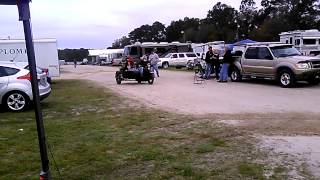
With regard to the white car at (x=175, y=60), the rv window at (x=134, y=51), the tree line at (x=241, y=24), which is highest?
the tree line at (x=241, y=24)

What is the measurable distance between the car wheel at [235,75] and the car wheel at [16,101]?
11.8 m

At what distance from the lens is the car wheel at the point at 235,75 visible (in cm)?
2311

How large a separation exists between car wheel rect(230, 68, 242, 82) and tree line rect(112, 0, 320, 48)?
239ft

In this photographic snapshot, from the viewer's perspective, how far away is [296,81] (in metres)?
19.6

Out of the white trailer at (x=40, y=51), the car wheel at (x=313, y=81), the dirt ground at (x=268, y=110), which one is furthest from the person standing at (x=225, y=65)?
the white trailer at (x=40, y=51)

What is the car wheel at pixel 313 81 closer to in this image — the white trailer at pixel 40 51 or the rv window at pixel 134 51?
the white trailer at pixel 40 51

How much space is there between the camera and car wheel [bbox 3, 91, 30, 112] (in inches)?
549

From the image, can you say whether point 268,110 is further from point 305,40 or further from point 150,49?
point 150,49

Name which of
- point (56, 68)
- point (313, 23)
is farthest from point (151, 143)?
point (313, 23)

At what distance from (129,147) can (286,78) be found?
13112 mm

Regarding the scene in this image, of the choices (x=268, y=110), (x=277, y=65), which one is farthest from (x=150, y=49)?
(x=268, y=110)

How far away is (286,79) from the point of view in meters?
19.7

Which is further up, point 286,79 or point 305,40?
point 305,40

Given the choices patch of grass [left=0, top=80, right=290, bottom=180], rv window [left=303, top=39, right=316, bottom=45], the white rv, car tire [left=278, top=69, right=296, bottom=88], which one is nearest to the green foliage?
the white rv
